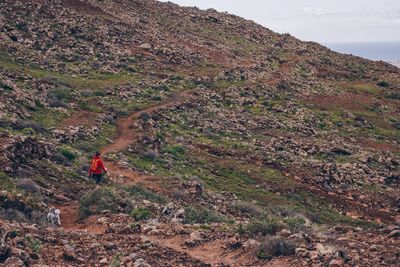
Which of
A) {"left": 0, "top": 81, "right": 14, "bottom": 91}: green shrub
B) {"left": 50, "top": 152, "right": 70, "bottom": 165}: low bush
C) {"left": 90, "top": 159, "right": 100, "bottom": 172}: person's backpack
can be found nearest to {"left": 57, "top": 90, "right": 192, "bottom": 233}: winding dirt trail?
{"left": 90, "top": 159, "right": 100, "bottom": 172}: person's backpack

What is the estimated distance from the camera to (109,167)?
2372cm

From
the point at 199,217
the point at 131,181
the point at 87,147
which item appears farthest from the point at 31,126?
the point at 199,217

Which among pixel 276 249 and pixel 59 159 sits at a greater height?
pixel 276 249

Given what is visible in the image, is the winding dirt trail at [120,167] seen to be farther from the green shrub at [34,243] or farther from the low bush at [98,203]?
the green shrub at [34,243]

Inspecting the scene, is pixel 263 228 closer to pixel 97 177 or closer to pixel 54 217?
pixel 54 217

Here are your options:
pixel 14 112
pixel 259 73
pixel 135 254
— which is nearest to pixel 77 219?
pixel 135 254

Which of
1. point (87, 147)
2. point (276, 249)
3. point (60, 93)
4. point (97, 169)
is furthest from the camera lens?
point (60, 93)

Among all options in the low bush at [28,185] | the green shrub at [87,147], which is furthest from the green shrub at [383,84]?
the low bush at [28,185]

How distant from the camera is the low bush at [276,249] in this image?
1256cm

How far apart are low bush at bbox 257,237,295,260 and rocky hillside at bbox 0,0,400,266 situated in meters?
0.03

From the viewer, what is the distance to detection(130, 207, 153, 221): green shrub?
1579cm

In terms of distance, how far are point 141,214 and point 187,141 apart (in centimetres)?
1432

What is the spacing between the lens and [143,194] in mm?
19328

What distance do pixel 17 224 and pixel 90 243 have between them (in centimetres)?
175
